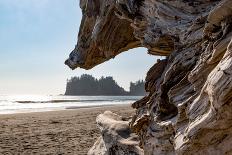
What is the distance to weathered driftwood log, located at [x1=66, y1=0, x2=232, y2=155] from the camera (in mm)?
3557

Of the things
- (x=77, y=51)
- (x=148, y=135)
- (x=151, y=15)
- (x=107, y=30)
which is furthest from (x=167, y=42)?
(x=77, y=51)

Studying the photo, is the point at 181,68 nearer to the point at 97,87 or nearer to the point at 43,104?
the point at 43,104

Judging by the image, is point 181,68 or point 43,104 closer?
point 181,68

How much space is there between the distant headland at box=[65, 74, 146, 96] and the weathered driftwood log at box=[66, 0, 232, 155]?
152075mm

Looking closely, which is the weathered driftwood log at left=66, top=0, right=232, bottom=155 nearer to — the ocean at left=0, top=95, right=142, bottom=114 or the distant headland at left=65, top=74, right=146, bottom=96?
the ocean at left=0, top=95, right=142, bottom=114

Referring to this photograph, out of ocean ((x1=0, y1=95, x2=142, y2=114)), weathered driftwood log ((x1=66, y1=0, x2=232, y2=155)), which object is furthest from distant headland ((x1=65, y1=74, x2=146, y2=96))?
weathered driftwood log ((x1=66, y1=0, x2=232, y2=155))

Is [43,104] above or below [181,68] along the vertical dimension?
below

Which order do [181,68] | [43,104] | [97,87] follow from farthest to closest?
[97,87] < [43,104] < [181,68]

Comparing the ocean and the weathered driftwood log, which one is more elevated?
the weathered driftwood log

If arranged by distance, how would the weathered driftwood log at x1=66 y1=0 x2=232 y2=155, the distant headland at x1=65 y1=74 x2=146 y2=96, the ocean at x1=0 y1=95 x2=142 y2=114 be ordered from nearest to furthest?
the weathered driftwood log at x1=66 y1=0 x2=232 y2=155 → the ocean at x1=0 y1=95 x2=142 y2=114 → the distant headland at x1=65 y1=74 x2=146 y2=96

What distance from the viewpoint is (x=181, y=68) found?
5109 millimetres

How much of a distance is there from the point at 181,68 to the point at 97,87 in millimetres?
159114

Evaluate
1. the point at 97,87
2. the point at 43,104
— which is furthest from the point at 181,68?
the point at 97,87

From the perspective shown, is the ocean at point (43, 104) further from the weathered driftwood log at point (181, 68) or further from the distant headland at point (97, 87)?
the distant headland at point (97, 87)
